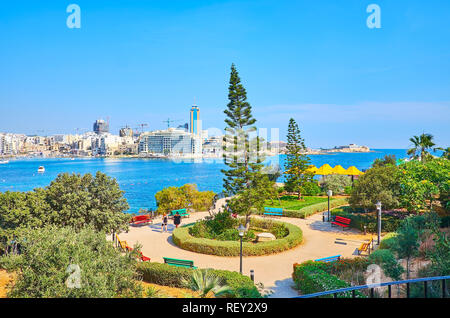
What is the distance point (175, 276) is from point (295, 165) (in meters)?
19.6

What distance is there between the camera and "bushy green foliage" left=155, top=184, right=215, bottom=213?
20.6 meters

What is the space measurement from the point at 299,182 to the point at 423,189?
13.2 m

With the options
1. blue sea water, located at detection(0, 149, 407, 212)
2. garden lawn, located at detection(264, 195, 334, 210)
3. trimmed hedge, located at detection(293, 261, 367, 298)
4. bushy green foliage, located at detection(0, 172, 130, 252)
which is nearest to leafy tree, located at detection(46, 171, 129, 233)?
bushy green foliage, located at detection(0, 172, 130, 252)

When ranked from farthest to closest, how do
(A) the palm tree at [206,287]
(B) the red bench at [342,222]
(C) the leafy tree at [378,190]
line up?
(B) the red bench at [342,222] → (C) the leafy tree at [378,190] → (A) the palm tree at [206,287]

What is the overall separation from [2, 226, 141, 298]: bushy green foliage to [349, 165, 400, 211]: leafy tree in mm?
12309

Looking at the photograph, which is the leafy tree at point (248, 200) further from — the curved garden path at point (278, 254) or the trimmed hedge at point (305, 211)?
the trimmed hedge at point (305, 211)

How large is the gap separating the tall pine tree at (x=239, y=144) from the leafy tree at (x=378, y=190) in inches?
207

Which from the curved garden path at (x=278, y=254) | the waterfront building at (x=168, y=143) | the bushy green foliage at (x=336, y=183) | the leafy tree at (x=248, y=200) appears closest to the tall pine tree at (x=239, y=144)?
the leafy tree at (x=248, y=200)

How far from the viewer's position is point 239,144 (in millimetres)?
16312

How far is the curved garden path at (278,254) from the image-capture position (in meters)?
9.93

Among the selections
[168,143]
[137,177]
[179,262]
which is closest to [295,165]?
[179,262]

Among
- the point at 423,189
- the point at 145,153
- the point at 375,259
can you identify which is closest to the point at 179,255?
the point at 375,259

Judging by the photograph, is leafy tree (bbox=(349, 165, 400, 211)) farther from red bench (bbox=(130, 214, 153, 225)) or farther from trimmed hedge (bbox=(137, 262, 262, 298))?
red bench (bbox=(130, 214, 153, 225))
